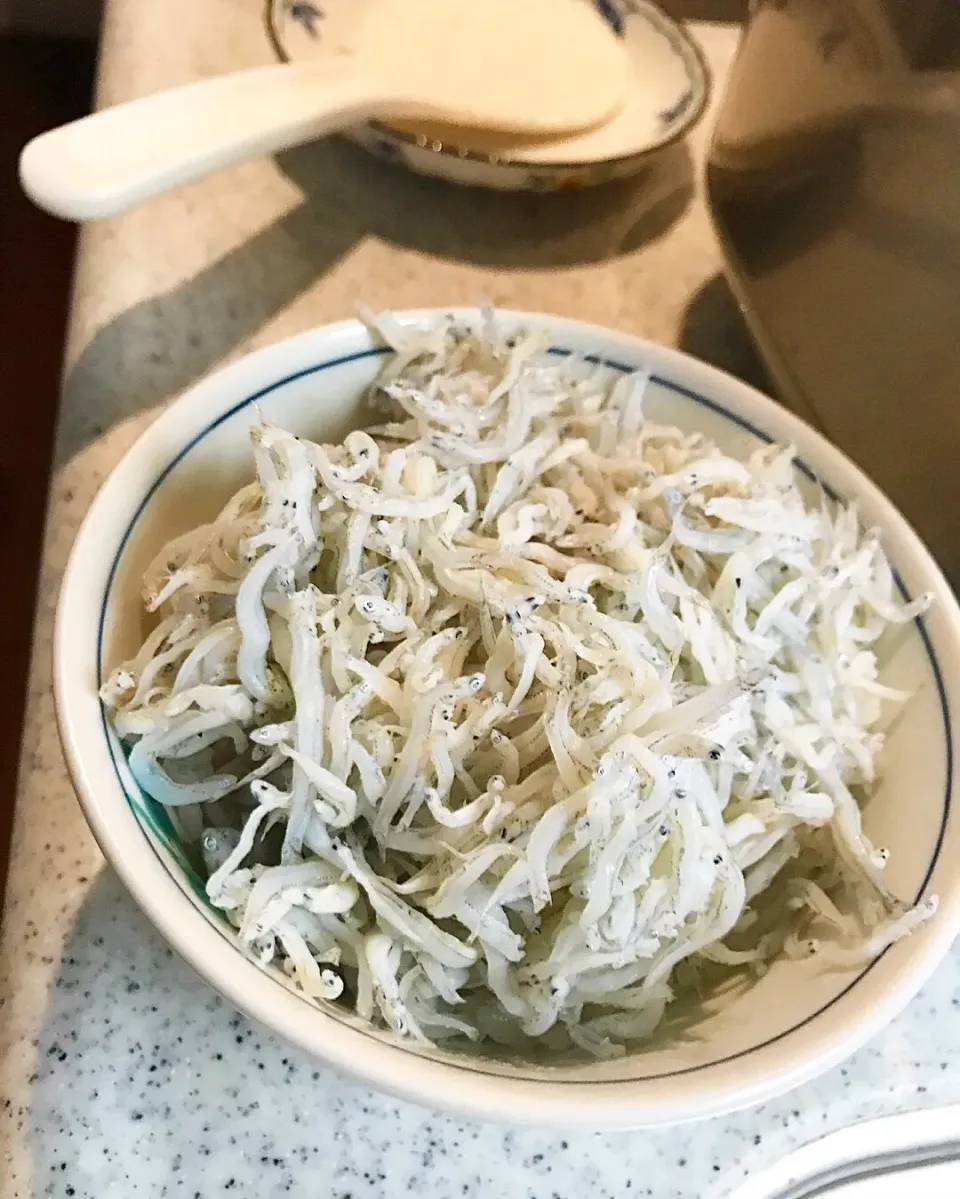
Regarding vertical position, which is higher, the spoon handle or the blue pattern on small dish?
the spoon handle

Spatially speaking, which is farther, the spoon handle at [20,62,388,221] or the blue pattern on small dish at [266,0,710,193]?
the blue pattern on small dish at [266,0,710,193]

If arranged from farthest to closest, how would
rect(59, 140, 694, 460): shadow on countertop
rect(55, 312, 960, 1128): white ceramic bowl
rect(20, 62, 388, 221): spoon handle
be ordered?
rect(59, 140, 694, 460): shadow on countertop
rect(20, 62, 388, 221): spoon handle
rect(55, 312, 960, 1128): white ceramic bowl

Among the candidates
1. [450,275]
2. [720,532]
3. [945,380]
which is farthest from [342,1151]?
[450,275]

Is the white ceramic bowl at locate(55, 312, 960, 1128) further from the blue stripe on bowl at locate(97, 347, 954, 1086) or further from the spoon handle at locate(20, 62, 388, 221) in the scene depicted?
the spoon handle at locate(20, 62, 388, 221)

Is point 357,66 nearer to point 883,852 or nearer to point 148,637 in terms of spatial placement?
point 148,637

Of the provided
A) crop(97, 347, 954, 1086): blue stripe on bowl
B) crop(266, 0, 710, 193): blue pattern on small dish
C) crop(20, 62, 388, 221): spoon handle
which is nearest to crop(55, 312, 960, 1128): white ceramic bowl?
crop(97, 347, 954, 1086): blue stripe on bowl

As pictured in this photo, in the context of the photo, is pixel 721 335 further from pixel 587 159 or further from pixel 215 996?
pixel 215 996

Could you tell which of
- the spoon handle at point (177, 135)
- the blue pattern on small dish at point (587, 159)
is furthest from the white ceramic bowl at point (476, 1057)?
the blue pattern on small dish at point (587, 159)
